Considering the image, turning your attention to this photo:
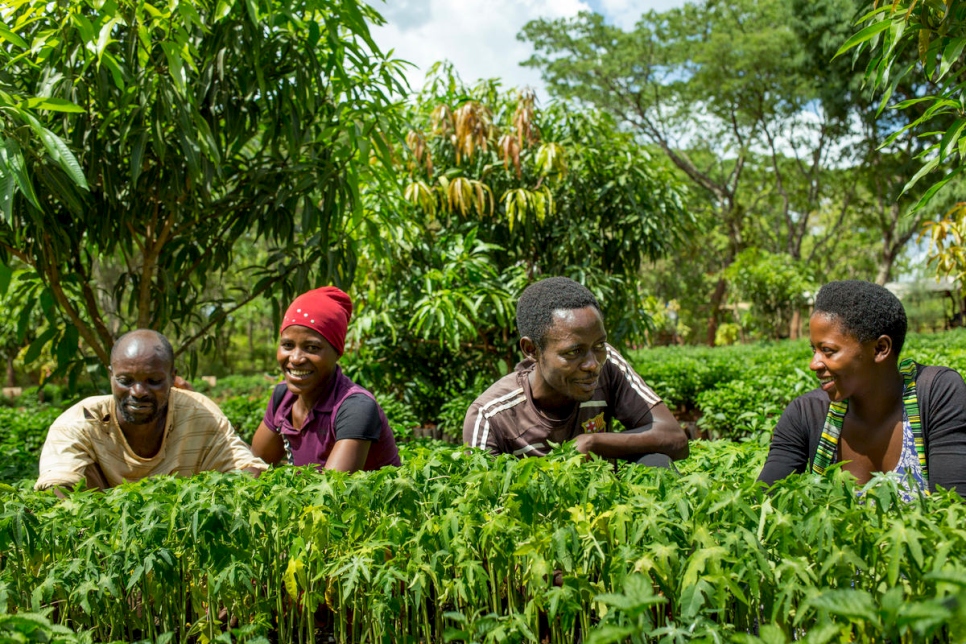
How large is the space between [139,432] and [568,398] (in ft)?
5.74

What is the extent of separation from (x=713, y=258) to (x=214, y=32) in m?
31.0

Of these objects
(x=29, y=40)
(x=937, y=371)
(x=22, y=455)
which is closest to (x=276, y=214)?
(x=29, y=40)

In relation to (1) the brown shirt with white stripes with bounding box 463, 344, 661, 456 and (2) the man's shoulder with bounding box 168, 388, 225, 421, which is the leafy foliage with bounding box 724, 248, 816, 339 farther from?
(2) the man's shoulder with bounding box 168, 388, 225, 421

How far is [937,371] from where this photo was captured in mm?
2604

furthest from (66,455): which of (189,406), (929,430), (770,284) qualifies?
(770,284)

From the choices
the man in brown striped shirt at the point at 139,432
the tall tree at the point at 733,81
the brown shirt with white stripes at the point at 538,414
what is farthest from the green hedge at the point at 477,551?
the tall tree at the point at 733,81

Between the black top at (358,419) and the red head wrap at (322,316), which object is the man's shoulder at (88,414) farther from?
the black top at (358,419)

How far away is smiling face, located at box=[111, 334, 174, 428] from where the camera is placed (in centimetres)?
309

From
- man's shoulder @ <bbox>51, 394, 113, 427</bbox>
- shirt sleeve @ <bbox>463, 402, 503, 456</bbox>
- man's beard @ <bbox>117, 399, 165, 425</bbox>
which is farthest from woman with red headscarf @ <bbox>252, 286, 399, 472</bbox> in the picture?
man's shoulder @ <bbox>51, 394, 113, 427</bbox>

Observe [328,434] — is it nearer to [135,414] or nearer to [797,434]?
[135,414]

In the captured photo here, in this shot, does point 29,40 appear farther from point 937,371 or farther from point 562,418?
point 937,371

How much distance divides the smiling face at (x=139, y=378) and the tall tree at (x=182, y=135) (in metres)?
0.79

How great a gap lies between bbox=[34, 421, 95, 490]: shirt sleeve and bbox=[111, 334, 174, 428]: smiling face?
172 millimetres

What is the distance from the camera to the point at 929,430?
2555mm
